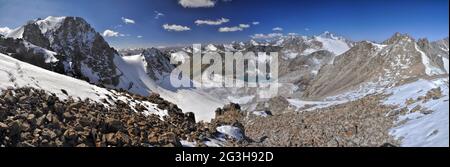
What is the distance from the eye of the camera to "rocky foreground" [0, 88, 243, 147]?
38.7 feet

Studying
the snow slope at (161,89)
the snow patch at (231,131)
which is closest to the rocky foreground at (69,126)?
the snow patch at (231,131)

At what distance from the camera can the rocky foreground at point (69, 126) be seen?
38.7ft

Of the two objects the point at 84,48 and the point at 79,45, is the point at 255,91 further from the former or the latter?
the point at 79,45

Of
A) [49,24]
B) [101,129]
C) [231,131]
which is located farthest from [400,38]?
[101,129]

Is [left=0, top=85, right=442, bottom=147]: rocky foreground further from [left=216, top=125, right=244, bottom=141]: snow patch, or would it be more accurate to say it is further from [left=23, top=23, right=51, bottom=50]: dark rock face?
[left=23, top=23, right=51, bottom=50]: dark rock face

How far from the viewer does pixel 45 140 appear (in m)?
11.7

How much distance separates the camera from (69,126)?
1293cm

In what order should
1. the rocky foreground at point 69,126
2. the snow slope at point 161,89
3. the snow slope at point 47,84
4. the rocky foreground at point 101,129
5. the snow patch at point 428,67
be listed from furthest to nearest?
the snow slope at point 161,89 → the snow patch at point 428,67 → the snow slope at point 47,84 → the rocky foreground at point 101,129 → the rocky foreground at point 69,126

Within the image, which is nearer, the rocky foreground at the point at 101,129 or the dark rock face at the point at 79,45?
the rocky foreground at the point at 101,129

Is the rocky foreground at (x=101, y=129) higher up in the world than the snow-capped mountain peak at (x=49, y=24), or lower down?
lower down

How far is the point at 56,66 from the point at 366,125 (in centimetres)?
4345

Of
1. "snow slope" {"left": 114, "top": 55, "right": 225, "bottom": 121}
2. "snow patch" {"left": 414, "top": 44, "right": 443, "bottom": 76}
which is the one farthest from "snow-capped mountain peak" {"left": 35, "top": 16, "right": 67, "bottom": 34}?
"snow patch" {"left": 414, "top": 44, "right": 443, "bottom": 76}

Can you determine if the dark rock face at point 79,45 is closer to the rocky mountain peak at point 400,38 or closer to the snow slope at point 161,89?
the snow slope at point 161,89
